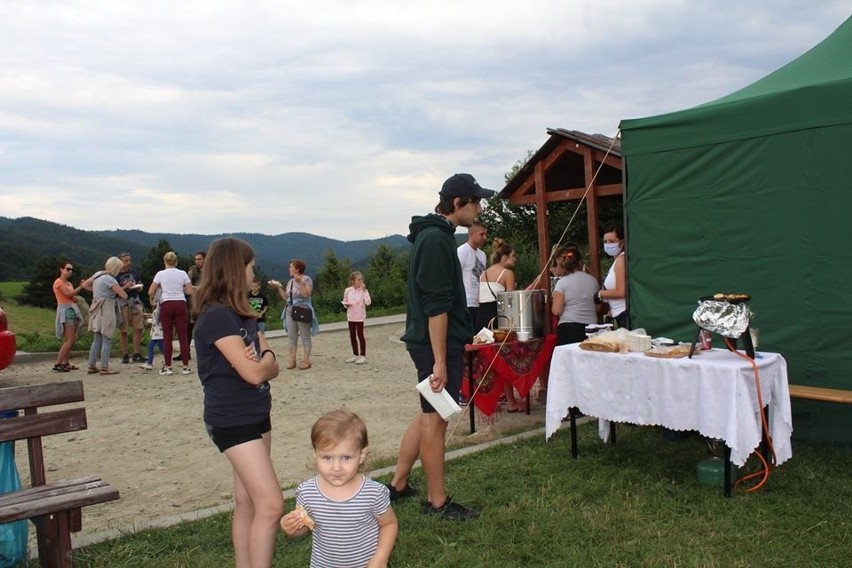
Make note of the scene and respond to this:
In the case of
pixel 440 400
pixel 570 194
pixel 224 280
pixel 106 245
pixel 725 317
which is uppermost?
pixel 106 245

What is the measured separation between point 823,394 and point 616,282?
200cm

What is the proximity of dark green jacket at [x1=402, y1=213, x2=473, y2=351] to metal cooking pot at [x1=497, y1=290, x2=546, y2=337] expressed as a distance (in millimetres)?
2630

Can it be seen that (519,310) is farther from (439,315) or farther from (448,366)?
(439,315)

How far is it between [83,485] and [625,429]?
4098 mm

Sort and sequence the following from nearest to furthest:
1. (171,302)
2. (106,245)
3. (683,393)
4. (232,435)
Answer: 1. (232,435)
2. (683,393)
3. (171,302)
4. (106,245)

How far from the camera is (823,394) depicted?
4918 millimetres

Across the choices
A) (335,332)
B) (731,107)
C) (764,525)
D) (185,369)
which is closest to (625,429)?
(764,525)

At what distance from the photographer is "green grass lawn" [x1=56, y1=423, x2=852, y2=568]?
3.59 meters

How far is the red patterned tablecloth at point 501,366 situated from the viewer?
21.2ft

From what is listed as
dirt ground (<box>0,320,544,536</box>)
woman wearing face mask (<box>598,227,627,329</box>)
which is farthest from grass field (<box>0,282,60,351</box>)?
woman wearing face mask (<box>598,227,627,329</box>)

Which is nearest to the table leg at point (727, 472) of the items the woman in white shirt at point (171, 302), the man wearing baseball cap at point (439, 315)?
the man wearing baseball cap at point (439, 315)

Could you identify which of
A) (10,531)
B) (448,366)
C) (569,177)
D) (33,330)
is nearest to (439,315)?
(448,366)

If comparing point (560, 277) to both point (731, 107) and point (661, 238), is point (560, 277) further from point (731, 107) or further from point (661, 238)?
point (731, 107)

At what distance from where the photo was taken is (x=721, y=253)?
5.81 m
